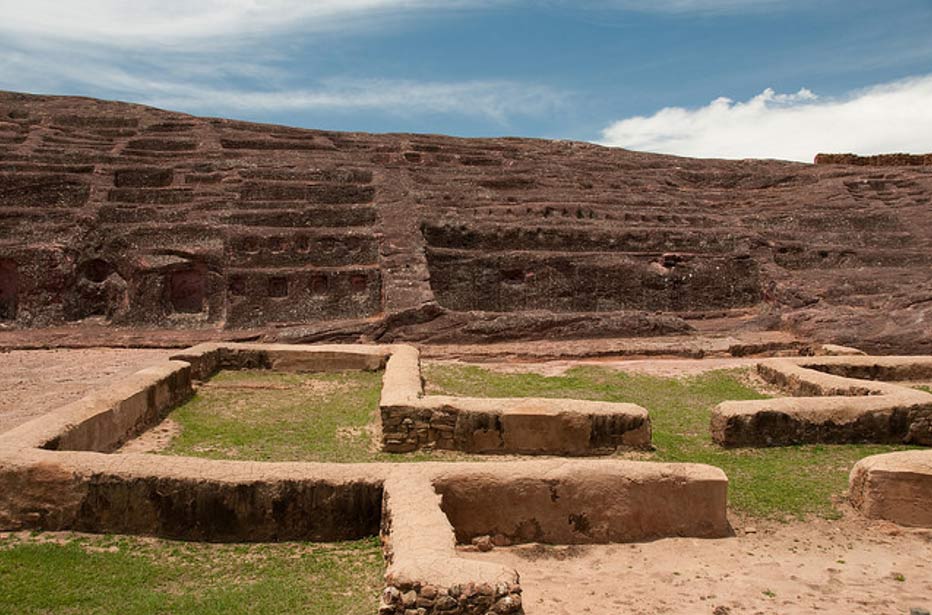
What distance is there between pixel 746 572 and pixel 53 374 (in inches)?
429

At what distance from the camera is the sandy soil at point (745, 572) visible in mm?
5418

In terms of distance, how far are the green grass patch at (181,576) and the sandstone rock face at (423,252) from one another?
1069cm

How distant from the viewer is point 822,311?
17.9 m

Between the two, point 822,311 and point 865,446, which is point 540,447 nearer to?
point 865,446

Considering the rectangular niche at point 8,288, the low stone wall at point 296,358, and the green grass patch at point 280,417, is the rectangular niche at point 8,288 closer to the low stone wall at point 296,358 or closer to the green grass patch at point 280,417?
the low stone wall at point 296,358

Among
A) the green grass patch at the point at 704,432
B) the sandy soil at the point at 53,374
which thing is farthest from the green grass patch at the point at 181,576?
the green grass patch at the point at 704,432

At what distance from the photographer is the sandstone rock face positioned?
17.7m

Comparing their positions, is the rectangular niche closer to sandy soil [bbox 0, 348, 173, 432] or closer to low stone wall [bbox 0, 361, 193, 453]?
sandy soil [bbox 0, 348, 173, 432]

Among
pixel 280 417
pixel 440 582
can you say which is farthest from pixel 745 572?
pixel 280 417

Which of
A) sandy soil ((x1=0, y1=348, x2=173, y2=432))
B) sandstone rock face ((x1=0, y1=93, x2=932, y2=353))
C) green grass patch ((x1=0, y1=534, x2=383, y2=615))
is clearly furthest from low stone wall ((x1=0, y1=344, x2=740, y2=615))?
sandstone rock face ((x1=0, y1=93, x2=932, y2=353))

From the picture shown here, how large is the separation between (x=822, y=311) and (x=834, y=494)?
11345mm

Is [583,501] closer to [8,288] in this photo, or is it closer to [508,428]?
[508,428]

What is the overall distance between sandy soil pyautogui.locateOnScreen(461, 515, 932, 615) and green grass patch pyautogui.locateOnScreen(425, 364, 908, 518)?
22.8 inches

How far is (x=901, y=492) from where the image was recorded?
698 cm
